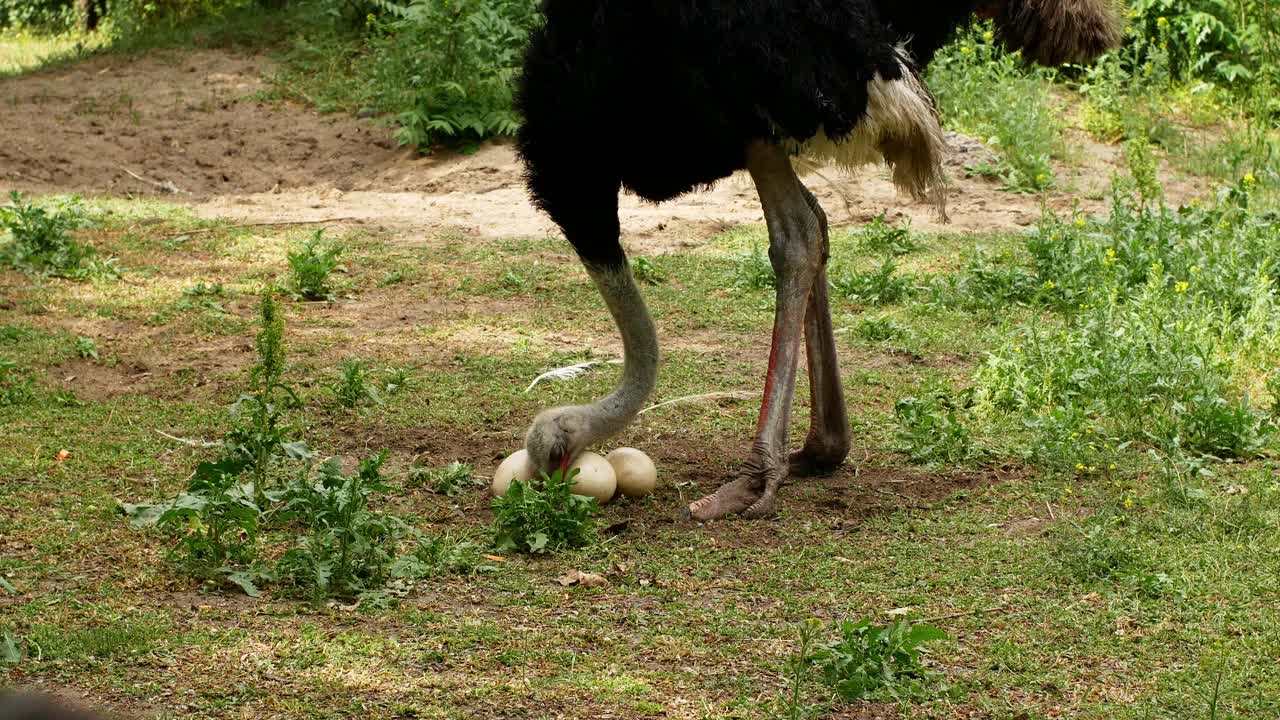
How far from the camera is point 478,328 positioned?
21.6 feet

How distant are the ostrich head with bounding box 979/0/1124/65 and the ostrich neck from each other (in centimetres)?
148

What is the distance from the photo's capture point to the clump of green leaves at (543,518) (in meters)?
3.99

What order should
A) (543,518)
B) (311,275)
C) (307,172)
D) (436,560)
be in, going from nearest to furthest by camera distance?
(436,560)
(543,518)
(311,275)
(307,172)

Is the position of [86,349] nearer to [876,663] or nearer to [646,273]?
[646,273]

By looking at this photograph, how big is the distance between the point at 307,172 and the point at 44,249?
9.57 ft

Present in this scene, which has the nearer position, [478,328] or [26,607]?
[26,607]

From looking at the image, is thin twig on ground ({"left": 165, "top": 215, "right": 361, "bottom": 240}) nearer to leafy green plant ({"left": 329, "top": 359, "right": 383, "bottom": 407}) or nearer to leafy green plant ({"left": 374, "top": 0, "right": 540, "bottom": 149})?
leafy green plant ({"left": 374, "top": 0, "right": 540, "bottom": 149})

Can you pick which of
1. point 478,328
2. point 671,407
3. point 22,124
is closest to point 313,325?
point 478,328

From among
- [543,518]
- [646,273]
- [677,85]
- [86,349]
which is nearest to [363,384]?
[86,349]

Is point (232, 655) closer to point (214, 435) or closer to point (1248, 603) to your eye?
point (214, 435)

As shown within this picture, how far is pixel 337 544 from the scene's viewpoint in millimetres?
3693

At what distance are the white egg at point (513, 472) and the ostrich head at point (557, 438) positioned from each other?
4cm

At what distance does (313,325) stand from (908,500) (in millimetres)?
3251

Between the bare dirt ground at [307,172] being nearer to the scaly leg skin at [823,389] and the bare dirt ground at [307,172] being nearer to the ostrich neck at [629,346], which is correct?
the scaly leg skin at [823,389]
